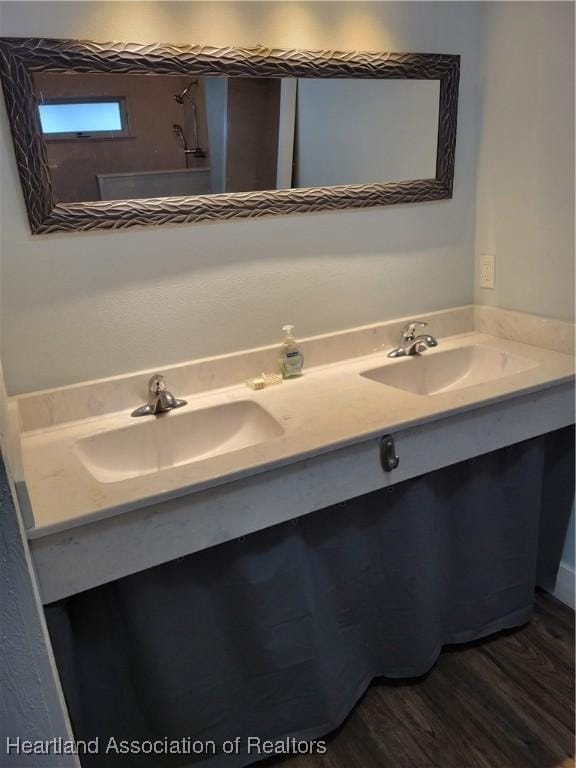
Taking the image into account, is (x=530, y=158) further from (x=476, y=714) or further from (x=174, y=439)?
(x=476, y=714)

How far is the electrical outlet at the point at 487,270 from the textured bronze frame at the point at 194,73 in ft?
0.90

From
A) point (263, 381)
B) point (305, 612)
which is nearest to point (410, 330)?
point (263, 381)

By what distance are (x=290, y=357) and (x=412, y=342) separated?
44 centimetres

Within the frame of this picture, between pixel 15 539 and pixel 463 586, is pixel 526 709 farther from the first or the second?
pixel 15 539

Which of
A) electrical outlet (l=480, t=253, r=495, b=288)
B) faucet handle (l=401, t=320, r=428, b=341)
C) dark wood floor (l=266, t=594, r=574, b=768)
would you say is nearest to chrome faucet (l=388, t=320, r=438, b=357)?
faucet handle (l=401, t=320, r=428, b=341)

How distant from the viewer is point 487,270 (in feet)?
6.57

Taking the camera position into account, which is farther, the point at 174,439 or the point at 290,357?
the point at 290,357

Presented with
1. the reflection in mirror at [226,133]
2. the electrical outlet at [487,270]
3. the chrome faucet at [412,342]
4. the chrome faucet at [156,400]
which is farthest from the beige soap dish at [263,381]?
the electrical outlet at [487,270]

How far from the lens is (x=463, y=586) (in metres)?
1.72

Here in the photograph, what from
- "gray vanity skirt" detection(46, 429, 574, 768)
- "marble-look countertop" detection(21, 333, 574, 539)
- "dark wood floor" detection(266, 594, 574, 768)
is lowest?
"dark wood floor" detection(266, 594, 574, 768)

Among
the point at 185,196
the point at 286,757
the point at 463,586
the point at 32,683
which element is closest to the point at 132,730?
the point at 286,757

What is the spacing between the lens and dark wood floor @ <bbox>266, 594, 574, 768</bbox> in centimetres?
149

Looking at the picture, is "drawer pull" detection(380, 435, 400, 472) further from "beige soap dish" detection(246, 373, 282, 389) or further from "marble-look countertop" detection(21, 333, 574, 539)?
"beige soap dish" detection(246, 373, 282, 389)

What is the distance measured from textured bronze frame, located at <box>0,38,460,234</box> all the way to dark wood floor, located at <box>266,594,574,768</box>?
4.66 ft
